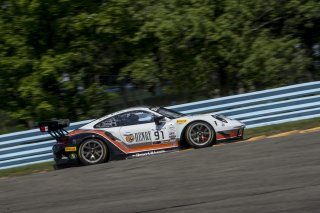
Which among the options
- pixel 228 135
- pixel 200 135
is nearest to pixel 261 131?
pixel 228 135

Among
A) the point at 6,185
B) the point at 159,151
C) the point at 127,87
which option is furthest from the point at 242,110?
the point at 6,185

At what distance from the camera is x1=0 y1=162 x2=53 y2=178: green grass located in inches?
480

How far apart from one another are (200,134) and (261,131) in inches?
101

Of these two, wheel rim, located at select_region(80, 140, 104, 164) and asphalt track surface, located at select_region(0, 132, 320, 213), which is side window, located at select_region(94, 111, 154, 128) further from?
asphalt track surface, located at select_region(0, 132, 320, 213)

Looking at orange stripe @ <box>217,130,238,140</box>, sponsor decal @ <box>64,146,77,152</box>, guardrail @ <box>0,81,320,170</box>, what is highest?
guardrail @ <box>0,81,320,170</box>

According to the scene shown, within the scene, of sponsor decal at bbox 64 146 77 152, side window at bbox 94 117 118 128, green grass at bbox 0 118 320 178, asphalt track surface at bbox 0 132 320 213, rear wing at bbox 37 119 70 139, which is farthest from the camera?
green grass at bbox 0 118 320 178

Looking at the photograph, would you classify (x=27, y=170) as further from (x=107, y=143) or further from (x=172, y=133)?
(x=172, y=133)

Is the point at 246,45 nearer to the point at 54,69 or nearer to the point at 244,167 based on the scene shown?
the point at 54,69

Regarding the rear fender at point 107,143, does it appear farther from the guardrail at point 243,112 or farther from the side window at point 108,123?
Answer: the guardrail at point 243,112

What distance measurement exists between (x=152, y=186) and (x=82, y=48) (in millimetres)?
10839

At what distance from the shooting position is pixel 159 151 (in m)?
11.8

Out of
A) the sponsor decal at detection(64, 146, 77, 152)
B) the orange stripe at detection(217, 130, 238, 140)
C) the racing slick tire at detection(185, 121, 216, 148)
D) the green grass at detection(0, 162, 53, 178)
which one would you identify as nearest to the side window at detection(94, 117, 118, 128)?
the sponsor decal at detection(64, 146, 77, 152)

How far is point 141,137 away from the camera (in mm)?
11859

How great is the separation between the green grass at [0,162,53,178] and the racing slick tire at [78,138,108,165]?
0.87 meters
